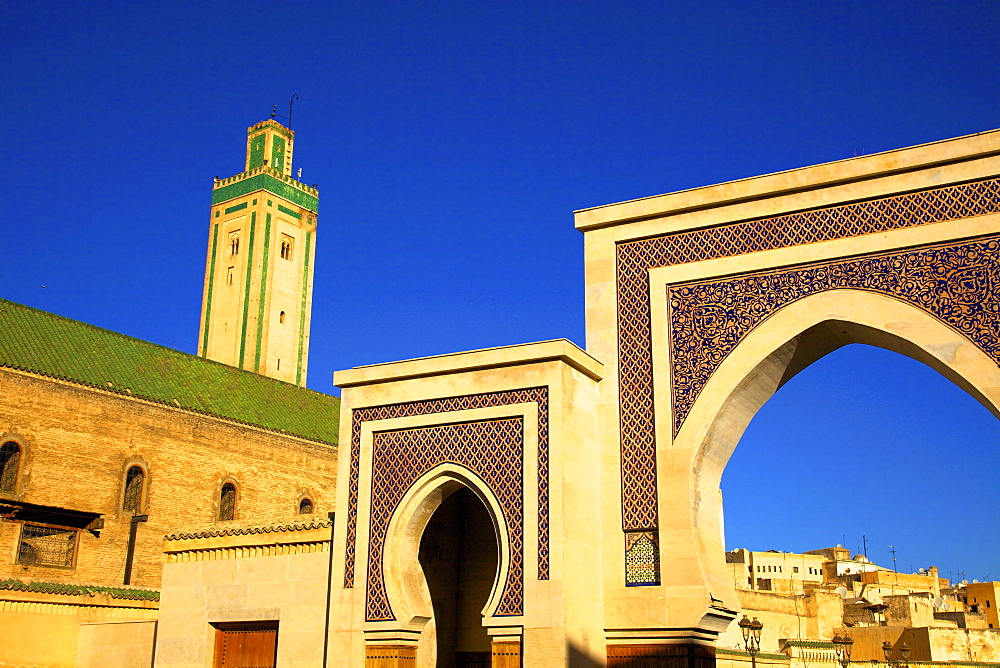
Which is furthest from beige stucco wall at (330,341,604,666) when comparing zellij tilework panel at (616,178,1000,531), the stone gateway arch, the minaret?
the minaret

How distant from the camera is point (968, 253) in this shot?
26.9 feet

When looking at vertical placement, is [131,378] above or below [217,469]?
above

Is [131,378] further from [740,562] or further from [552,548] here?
[740,562]

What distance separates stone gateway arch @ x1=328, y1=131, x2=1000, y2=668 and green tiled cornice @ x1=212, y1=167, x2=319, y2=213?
25.4 m

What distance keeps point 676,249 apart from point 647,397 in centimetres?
137

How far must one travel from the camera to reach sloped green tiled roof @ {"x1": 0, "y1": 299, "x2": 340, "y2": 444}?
18250 millimetres

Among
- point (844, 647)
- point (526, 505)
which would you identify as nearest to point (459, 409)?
point (526, 505)

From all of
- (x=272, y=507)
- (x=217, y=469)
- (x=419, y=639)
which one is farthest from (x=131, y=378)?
(x=419, y=639)

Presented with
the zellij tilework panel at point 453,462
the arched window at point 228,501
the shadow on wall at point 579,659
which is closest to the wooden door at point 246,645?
the zellij tilework panel at point 453,462

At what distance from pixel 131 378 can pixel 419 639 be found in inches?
485

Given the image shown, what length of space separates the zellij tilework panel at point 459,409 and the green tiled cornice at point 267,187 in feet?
83.4

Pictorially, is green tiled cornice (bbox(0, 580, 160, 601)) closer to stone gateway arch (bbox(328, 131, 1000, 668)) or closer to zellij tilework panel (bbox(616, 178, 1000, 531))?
stone gateway arch (bbox(328, 131, 1000, 668))

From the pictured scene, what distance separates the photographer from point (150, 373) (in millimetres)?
20281

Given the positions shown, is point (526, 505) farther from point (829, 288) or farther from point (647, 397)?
point (829, 288)
